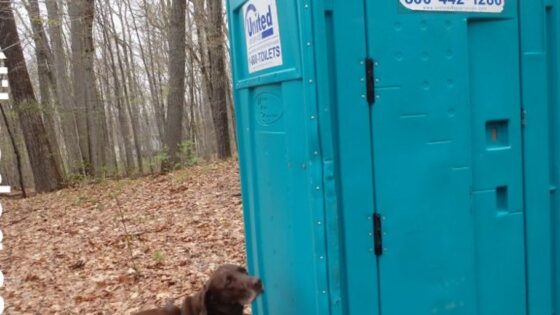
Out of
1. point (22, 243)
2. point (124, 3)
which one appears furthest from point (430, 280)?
point (124, 3)

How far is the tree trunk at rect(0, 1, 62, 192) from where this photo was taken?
11922 millimetres

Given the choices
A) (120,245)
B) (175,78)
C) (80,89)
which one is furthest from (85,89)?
(120,245)

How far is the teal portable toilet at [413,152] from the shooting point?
255 centimetres

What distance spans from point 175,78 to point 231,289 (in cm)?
1224

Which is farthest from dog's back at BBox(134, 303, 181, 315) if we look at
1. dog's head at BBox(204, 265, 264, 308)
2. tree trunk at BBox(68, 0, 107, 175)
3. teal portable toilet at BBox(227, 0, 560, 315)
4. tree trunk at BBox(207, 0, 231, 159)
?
tree trunk at BBox(68, 0, 107, 175)

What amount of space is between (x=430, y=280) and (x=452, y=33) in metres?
1.24

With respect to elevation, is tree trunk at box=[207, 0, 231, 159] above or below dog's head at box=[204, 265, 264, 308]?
above

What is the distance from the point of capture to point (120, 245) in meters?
6.95

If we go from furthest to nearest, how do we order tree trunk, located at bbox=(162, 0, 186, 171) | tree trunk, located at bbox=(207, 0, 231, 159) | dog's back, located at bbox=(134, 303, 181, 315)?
tree trunk, located at bbox=(207, 0, 231, 159)
tree trunk, located at bbox=(162, 0, 186, 171)
dog's back, located at bbox=(134, 303, 181, 315)

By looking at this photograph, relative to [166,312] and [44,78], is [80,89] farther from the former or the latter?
[166,312]

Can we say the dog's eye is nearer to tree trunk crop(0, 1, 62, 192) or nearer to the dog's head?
the dog's head

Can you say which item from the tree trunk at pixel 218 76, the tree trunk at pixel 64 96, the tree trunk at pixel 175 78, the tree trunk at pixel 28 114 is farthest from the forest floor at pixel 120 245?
the tree trunk at pixel 64 96

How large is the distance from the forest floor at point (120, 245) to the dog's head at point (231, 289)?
1808 millimetres

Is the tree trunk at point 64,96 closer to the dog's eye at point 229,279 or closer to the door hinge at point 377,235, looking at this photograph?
the dog's eye at point 229,279
